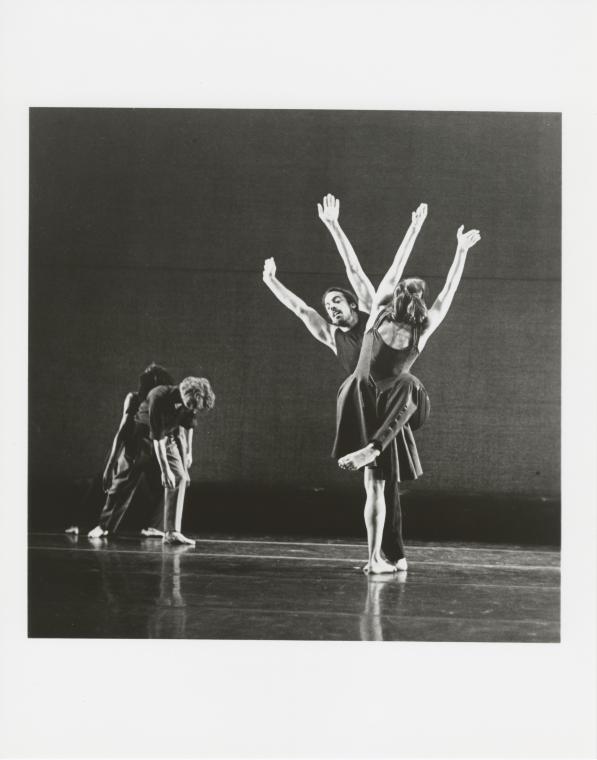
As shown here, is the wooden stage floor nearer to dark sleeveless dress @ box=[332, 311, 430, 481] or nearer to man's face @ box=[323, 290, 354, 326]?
dark sleeveless dress @ box=[332, 311, 430, 481]

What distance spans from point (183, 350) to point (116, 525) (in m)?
1.11

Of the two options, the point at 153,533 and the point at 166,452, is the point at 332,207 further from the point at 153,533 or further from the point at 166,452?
the point at 153,533

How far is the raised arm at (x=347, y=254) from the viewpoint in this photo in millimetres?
5164

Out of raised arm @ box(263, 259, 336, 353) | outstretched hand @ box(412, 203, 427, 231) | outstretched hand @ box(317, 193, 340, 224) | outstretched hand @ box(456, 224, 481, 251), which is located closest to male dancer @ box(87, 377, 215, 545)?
raised arm @ box(263, 259, 336, 353)

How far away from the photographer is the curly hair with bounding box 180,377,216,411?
5.26 m

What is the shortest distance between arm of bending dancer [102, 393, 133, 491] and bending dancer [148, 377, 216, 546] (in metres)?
0.14

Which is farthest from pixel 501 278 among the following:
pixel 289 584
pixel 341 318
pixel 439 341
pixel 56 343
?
pixel 56 343

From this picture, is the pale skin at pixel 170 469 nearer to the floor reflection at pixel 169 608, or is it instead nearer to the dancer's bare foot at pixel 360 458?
the floor reflection at pixel 169 608

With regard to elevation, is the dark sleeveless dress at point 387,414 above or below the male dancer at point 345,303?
below

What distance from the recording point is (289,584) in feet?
16.2

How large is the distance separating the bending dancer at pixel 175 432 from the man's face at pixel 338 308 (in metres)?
0.83

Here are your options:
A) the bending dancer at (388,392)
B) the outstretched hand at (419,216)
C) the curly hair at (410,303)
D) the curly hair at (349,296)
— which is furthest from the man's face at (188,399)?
the outstretched hand at (419,216)
